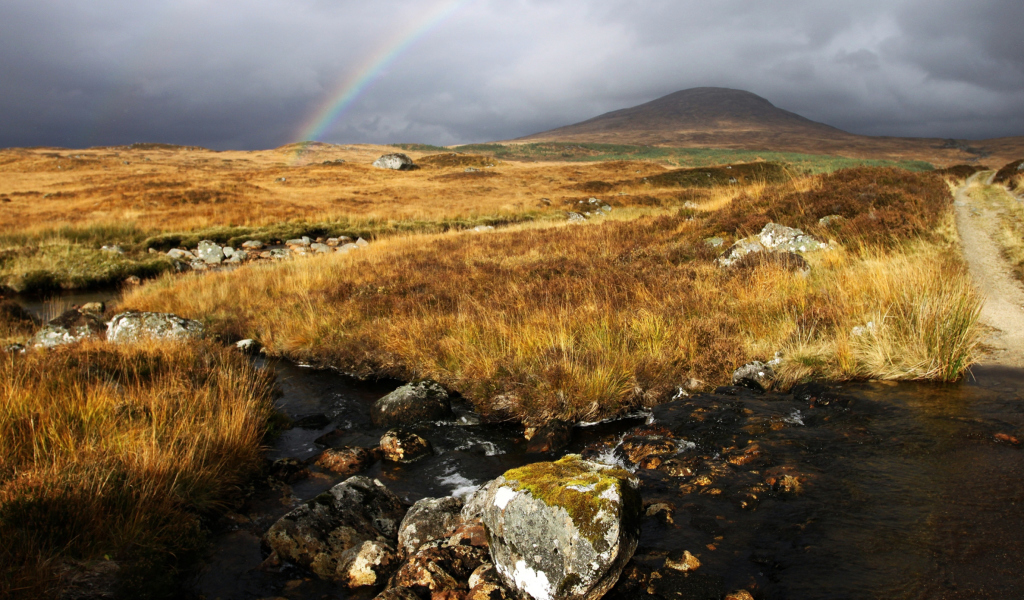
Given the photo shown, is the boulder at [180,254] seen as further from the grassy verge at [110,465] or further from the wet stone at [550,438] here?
the wet stone at [550,438]

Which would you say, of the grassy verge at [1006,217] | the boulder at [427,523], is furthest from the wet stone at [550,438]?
the grassy verge at [1006,217]

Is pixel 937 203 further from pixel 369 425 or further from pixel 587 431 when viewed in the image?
pixel 369 425

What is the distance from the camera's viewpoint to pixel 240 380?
6.47 metres

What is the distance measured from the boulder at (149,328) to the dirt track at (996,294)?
39.4 feet

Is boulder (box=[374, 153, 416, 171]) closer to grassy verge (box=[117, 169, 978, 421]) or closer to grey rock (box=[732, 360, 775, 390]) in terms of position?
grassy verge (box=[117, 169, 978, 421])

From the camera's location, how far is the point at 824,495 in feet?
12.5

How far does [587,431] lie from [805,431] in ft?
7.18

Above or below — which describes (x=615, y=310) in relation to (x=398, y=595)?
above

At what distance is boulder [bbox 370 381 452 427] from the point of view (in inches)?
260

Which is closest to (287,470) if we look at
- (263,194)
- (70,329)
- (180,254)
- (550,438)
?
(550,438)

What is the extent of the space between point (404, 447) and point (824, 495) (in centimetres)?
397

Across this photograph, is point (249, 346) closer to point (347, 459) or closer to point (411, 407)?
point (411, 407)


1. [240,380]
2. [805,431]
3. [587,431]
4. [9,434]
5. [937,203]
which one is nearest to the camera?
[9,434]

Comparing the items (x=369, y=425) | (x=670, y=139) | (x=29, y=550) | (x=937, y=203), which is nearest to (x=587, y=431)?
(x=369, y=425)
